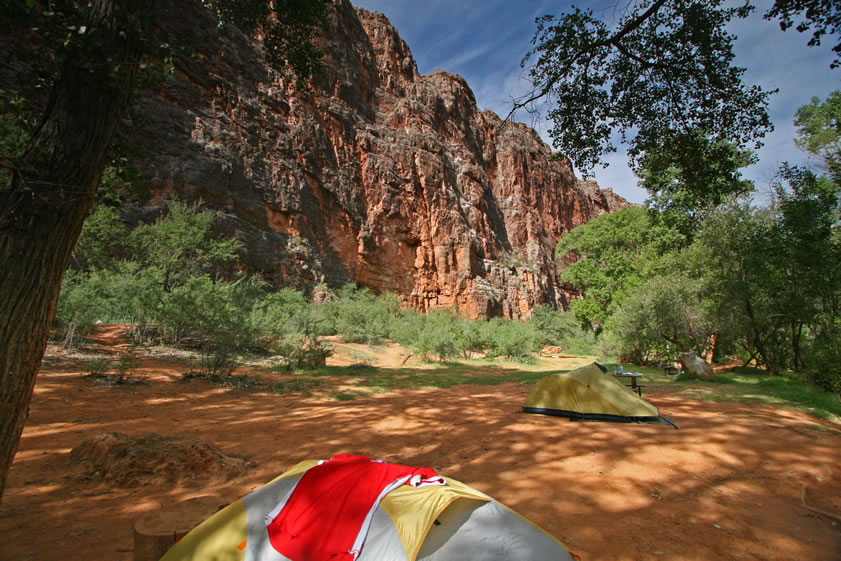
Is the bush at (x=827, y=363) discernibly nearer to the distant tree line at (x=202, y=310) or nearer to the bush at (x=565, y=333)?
the distant tree line at (x=202, y=310)

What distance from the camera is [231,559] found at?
212 cm

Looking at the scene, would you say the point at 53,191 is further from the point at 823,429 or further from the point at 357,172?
the point at 357,172

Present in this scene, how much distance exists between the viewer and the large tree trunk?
7.45ft

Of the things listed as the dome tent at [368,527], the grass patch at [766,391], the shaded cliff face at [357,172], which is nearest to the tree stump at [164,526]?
the dome tent at [368,527]

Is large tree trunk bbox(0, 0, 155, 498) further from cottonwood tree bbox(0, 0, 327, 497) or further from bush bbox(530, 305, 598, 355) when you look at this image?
bush bbox(530, 305, 598, 355)

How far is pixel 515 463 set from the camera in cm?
470

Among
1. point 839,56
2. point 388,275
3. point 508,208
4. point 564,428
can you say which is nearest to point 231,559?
point 564,428

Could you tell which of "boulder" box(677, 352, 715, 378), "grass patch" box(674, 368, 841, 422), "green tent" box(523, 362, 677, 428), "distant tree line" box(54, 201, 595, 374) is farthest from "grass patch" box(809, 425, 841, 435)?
"distant tree line" box(54, 201, 595, 374)

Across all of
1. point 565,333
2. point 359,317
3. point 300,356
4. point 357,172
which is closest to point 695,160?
point 300,356

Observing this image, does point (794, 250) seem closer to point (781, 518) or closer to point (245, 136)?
point (781, 518)

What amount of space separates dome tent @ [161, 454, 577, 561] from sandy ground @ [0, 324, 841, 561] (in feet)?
3.31

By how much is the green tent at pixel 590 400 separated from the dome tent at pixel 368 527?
531 cm

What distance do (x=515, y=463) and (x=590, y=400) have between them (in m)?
3.07

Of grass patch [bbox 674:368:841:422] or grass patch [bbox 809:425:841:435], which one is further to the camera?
grass patch [bbox 674:368:841:422]
